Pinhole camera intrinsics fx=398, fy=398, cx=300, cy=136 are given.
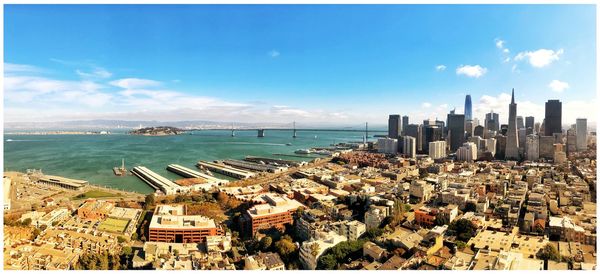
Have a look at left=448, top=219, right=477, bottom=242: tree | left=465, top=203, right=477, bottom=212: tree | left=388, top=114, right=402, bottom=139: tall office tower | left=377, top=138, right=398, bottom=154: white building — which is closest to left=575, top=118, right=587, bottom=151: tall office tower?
left=377, top=138, right=398, bottom=154: white building

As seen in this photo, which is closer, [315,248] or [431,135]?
[315,248]

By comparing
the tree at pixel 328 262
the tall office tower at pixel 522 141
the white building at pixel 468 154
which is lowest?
the tree at pixel 328 262

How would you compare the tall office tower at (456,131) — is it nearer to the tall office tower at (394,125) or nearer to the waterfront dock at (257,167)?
the tall office tower at (394,125)

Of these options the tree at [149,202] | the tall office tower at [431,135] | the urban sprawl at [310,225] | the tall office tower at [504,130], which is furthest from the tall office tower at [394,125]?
the tree at [149,202]

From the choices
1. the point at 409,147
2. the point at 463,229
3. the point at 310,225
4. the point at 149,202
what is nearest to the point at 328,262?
the point at 310,225

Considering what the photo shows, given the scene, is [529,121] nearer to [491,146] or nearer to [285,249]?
[491,146]

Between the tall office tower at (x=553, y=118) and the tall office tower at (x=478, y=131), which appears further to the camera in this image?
the tall office tower at (x=478, y=131)
